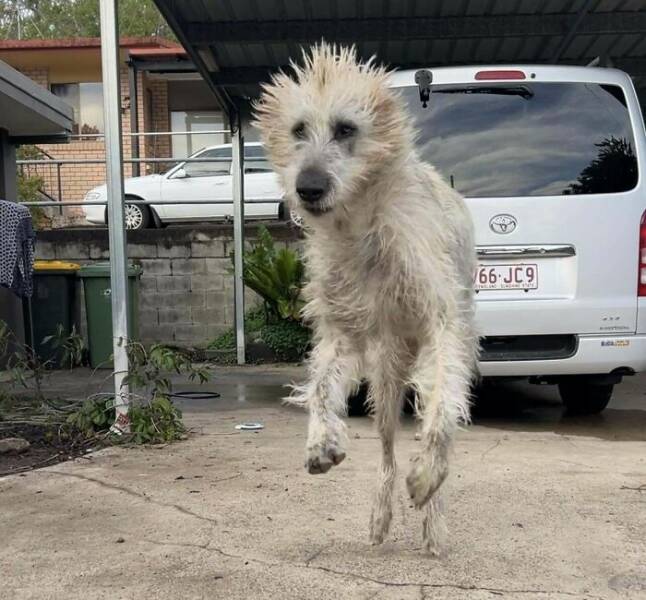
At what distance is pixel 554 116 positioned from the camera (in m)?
5.80

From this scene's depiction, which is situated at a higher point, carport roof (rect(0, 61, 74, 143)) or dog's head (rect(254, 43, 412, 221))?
carport roof (rect(0, 61, 74, 143))

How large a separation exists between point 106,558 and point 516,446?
3099 mm

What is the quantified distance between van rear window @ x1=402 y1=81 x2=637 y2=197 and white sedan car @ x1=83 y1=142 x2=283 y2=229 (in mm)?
8092

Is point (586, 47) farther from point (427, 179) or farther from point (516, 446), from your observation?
point (427, 179)

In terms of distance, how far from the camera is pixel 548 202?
568 cm

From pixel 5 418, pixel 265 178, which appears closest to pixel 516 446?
pixel 5 418

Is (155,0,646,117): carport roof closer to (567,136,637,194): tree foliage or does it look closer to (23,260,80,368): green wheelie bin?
(567,136,637,194): tree foliage

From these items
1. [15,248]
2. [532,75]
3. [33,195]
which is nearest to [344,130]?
[532,75]

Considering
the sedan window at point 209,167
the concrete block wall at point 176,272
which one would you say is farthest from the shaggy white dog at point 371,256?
the sedan window at point 209,167

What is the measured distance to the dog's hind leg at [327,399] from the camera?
2783mm

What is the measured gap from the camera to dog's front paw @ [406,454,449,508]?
8.77 ft

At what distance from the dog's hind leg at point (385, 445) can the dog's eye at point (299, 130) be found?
3.93 feet

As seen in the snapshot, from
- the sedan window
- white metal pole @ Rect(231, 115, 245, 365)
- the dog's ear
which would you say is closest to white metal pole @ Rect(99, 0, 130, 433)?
the dog's ear

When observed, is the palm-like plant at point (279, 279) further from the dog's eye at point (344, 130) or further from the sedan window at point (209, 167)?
the dog's eye at point (344, 130)
